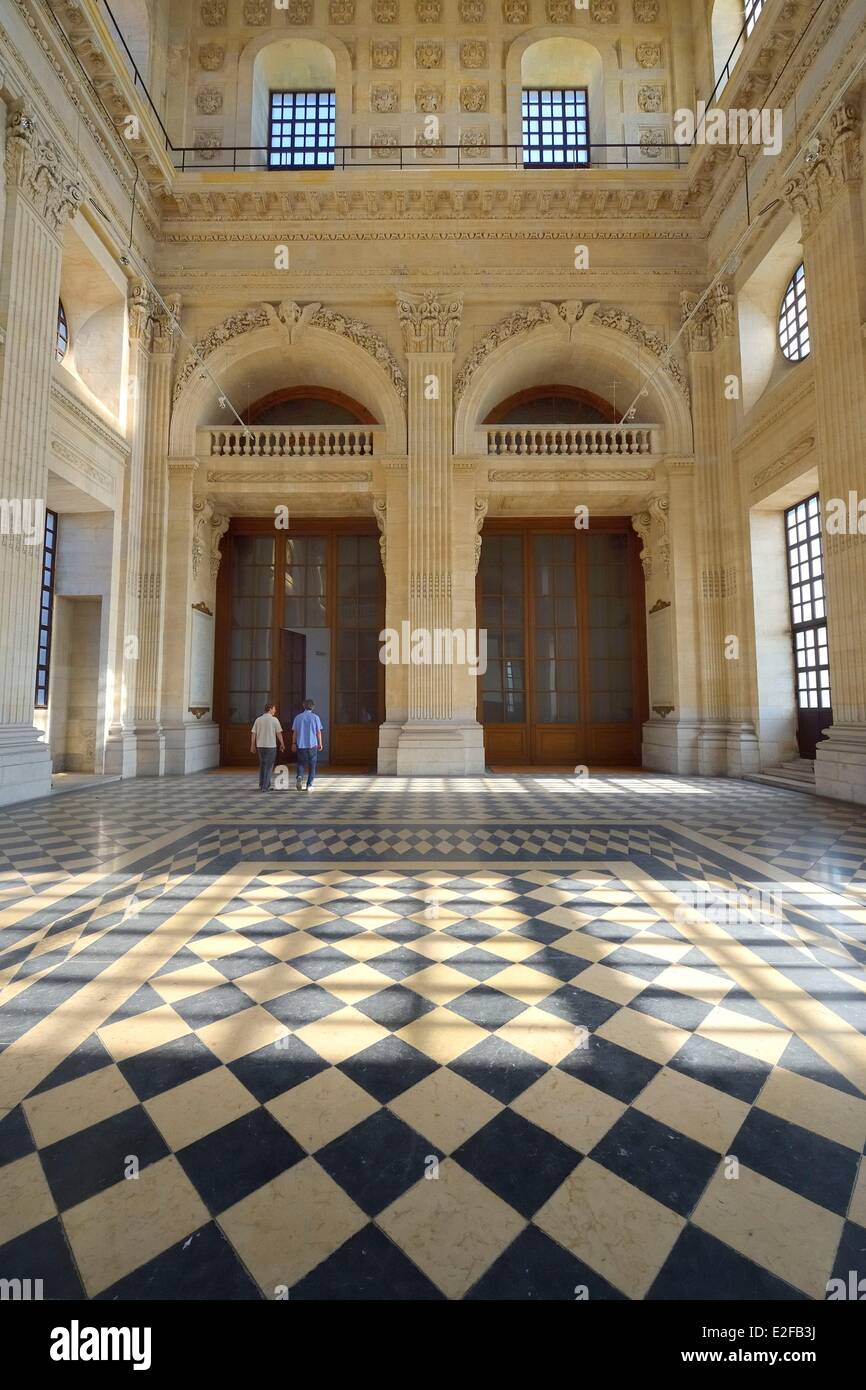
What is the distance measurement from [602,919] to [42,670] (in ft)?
33.1

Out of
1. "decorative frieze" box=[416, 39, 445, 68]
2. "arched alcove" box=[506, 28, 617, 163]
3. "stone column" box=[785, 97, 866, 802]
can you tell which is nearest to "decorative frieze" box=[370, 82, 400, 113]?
"decorative frieze" box=[416, 39, 445, 68]

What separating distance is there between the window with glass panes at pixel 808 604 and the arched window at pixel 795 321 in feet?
7.92

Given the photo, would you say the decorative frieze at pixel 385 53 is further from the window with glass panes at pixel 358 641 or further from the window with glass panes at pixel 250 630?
the window with glass panes at pixel 250 630

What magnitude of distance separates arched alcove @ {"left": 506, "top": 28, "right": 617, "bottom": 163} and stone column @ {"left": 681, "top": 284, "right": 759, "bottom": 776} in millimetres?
4792

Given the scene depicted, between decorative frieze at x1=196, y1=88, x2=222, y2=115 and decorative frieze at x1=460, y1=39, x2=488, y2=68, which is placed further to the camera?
decorative frieze at x1=460, y1=39, x2=488, y2=68

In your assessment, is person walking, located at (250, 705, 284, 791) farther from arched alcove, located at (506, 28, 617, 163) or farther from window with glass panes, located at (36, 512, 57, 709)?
arched alcove, located at (506, 28, 617, 163)

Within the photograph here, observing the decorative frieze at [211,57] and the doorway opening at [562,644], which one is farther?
the doorway opening at [562,644]

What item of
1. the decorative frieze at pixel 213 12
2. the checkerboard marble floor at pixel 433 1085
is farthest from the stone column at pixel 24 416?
the decorative frieze at pixel 213 12

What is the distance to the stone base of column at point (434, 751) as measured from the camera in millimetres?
10648

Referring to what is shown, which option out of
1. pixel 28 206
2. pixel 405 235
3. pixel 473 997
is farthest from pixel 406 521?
pixel 473 997

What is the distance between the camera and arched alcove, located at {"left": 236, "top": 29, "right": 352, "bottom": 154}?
40.0 ft

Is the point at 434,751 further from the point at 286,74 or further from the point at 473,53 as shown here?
the point at 286,74

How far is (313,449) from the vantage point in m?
11.9
